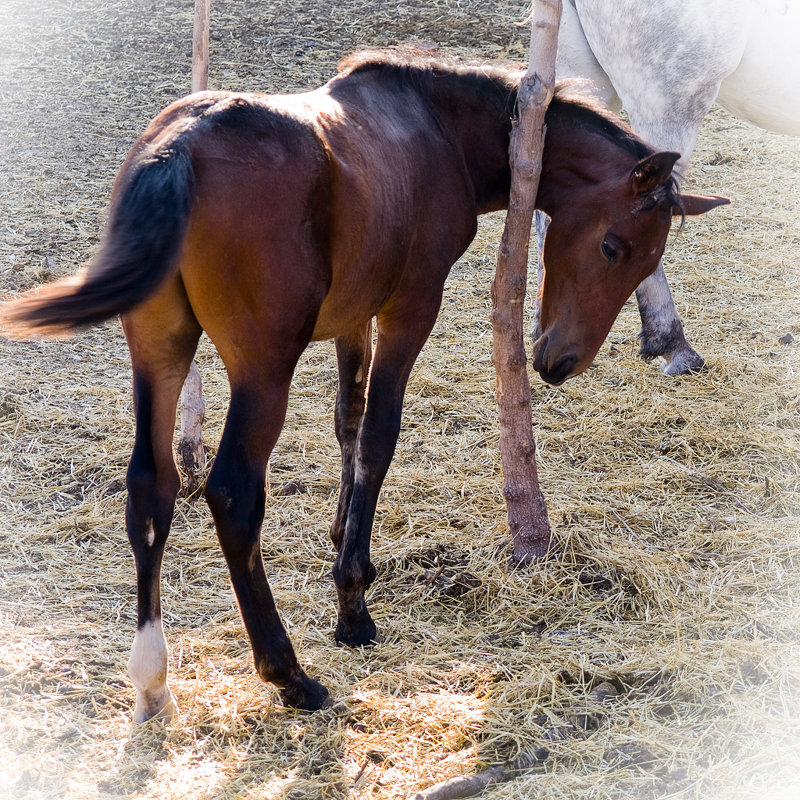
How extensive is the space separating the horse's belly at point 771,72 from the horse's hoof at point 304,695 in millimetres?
4153

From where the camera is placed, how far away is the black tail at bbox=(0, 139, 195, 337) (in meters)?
2.00

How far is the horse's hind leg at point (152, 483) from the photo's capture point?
2.49 metres

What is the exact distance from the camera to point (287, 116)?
2.46 metres

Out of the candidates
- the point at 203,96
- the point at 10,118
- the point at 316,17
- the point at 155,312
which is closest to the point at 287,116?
the point at 203,96

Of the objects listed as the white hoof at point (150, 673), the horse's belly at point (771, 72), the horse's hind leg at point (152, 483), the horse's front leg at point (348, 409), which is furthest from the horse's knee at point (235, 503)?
the horse's belly at point (771, 72)

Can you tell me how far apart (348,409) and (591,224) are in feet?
3.76

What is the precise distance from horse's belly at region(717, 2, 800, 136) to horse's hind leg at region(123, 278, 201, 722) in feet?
12.8

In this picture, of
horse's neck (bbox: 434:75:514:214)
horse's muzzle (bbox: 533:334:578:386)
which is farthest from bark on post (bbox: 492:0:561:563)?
horse's muzzle (bbox: 533:334:578:386)

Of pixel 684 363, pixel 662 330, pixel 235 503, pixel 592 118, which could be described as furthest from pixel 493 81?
pixel 684 363

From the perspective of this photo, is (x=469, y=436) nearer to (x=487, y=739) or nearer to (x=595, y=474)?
(x=595, y=474)

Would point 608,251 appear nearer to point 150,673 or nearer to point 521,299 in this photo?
point 521,299

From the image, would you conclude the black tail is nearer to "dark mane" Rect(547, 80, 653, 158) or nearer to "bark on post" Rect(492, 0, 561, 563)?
"bark on post" Rect(492, 0, 561, 563)

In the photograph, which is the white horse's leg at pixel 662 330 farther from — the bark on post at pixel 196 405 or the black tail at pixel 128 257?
the black tail at pixel 128 257

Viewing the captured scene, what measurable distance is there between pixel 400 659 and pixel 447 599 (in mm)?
393
